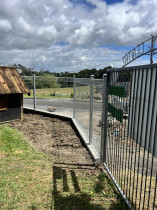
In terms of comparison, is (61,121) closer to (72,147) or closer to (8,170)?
(72,147)

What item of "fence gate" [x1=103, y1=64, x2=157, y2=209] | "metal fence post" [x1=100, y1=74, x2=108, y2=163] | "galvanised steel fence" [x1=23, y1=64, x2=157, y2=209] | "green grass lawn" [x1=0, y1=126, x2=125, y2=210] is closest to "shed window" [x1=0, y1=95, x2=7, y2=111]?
"green grass lawn" [x1=0, y1=126, x2=125, y2=210]

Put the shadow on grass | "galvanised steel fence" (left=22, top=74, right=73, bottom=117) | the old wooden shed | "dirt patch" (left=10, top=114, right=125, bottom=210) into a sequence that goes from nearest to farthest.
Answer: the shadow on grass, "dirt patch" (left=10, top=114, right=125, bottom=210), the old wooden shed, "galvanised steel fence" (left=22, top=74, right=73, bottom=117)

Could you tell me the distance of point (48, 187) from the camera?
3402 millimetres

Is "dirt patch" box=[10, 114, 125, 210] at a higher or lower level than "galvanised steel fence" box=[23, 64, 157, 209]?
lower

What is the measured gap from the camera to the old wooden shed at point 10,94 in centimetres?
756

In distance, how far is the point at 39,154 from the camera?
488 centimetres

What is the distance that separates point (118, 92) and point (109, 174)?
1.74 m

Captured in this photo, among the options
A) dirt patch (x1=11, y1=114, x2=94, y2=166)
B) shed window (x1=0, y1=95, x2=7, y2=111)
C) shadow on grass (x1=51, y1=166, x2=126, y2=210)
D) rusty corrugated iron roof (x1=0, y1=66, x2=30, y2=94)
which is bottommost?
shadow on grass (x1=51, y1=166, x2=126, y2=210)

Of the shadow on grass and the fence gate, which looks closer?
the fence gate

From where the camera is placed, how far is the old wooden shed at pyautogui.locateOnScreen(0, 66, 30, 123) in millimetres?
7559

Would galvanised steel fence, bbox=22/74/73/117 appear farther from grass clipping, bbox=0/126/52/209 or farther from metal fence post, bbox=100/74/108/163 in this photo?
metal fence post, bbox=100/74/108/163

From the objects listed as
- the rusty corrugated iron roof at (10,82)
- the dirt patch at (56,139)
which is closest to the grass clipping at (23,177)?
the dirt patch at (56,139)

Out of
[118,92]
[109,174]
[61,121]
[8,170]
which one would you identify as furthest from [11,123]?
[118,92]

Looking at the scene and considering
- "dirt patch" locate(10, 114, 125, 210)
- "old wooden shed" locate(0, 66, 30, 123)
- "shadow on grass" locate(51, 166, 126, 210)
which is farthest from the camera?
"old wooden shed" locate(0, 66, 30, 123)
